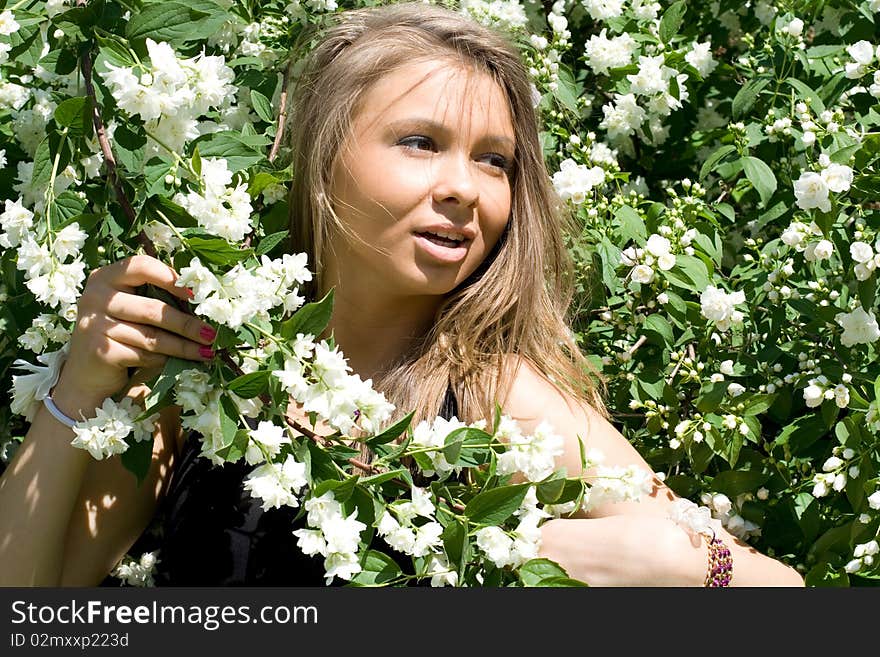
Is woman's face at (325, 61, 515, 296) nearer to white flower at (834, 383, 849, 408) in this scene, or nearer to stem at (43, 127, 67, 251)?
stem at (43, 127, 67, 251)

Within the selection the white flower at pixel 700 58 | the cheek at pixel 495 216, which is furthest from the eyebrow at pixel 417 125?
A: the white flower at pixel 700 58

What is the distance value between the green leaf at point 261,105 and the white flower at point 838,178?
1.19m

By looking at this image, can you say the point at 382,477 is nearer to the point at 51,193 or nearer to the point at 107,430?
the point at 107,430

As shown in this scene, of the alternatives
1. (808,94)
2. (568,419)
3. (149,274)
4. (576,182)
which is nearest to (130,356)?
(149,274)

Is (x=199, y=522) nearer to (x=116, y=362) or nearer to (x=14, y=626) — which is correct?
(x=14, y=626)

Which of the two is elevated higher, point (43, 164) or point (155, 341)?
point (43, 164)

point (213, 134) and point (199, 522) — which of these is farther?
point (199, 522)

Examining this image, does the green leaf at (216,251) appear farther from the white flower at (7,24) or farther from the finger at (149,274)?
the white flower at (7,24)

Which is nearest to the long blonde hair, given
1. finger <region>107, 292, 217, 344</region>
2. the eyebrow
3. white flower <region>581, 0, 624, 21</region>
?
the eyebrow

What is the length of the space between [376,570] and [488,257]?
79 centimetres

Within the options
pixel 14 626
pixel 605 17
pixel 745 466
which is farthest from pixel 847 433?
pixel 14 626

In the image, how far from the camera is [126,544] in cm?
218

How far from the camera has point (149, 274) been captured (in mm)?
1662

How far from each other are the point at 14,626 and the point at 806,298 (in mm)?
1656
